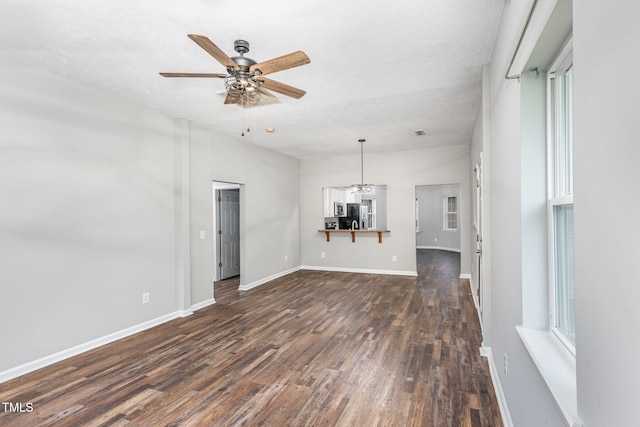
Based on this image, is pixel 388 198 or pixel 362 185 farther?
pixel 388 198

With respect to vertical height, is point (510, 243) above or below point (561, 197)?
below

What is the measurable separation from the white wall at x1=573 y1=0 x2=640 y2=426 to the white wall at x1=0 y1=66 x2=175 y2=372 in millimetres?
3817

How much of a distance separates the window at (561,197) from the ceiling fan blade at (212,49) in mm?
1817

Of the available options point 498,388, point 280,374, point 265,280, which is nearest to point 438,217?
point 265,280

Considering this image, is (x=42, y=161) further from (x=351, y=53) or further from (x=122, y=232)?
(x=351, y=53)

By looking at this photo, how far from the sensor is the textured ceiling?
2096 mm

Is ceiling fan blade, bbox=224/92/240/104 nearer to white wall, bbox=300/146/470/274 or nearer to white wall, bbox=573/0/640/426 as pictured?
white wall, bbox=573/0/640/426

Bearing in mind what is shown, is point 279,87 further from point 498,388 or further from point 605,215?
point 498,388

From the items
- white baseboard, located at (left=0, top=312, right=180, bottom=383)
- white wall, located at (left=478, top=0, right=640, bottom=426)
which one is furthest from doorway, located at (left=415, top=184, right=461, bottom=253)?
white wall, located at (left=478, top=0, right=640, bottom=426)

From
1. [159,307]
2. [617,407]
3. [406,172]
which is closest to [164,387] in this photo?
[159,307]

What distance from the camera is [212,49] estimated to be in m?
2.03

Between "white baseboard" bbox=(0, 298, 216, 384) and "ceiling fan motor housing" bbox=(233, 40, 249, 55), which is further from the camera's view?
"white baseboard" bbox=(0, 298, 216, 384)

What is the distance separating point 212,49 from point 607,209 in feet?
6.92

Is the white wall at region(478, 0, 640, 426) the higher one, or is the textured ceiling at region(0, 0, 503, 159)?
the textured ceiling at region(0, 0, 503, 159)
